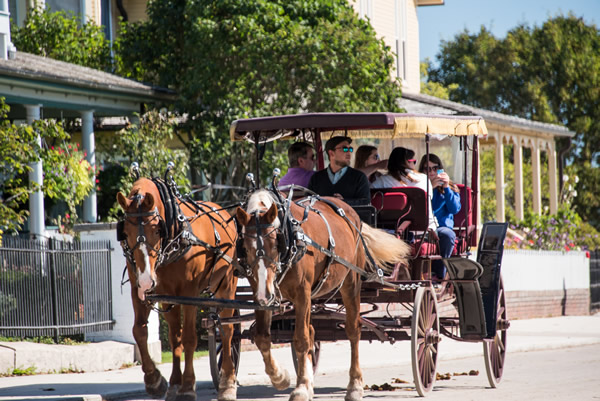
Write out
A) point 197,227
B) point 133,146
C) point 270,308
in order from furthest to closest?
point 133,146 → point 197,227 → point 270,308

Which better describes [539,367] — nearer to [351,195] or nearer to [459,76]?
[351,195]

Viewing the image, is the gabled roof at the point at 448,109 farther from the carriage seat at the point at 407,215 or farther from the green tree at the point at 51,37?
the carriage seat at the point at 407,215

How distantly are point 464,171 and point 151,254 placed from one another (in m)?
4.85

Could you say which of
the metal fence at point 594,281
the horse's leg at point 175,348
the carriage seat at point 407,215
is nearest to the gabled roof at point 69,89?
the carriage seat at point 407,215

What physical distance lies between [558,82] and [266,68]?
2925 centimetres

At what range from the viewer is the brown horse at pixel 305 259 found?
8617 mm

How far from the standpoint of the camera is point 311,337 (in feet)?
32.2

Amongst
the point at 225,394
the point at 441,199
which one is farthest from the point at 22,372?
the point at 441,199

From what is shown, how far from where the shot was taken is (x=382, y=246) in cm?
1052

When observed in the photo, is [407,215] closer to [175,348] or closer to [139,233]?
[175,348]

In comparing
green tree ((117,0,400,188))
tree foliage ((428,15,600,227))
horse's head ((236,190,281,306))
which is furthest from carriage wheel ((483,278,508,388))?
tree foliage ((428,15,600,227))

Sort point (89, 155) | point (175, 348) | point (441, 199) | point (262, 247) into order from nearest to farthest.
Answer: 1. point (262, 247)
2. point (175, 348)
3. point (441, 199)
4. point (89, 155)

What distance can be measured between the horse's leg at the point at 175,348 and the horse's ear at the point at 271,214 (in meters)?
1.76

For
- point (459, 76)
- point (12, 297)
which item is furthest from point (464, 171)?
point (459, 76)
